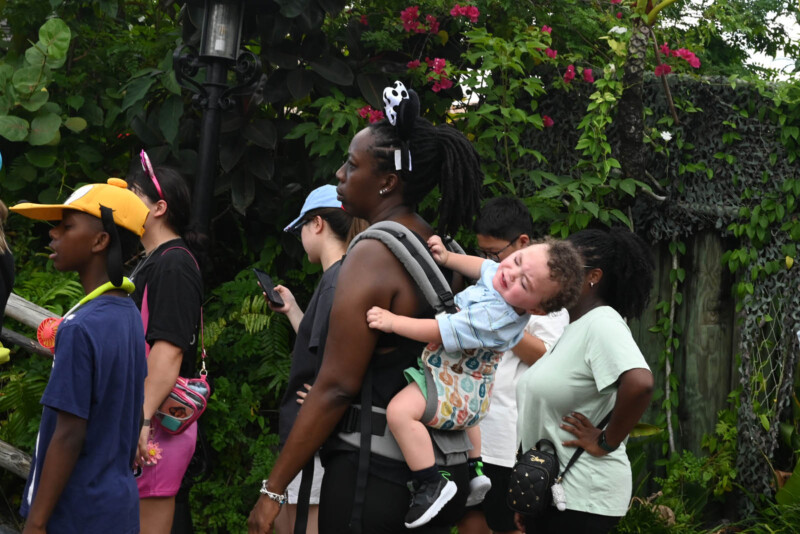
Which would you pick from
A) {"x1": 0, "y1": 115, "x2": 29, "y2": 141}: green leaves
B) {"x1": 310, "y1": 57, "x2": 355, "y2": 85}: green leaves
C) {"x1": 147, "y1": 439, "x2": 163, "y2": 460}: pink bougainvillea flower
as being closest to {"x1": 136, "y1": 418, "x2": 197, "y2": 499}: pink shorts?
{"x1": 147, "y1": 439, "x2": 163, "y2": 460}: pink bougainvillea flower

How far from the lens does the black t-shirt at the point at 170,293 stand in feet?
11.8

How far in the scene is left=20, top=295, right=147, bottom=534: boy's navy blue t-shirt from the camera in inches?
106

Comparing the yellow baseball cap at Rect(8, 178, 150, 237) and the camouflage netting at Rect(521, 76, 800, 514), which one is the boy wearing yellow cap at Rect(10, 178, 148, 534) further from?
the camouflage netting at Rect(521, 76, 800, 514)

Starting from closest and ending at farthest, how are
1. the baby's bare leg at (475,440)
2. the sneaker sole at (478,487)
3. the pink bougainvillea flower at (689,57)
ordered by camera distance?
1. the sneaker sole at (478,487)
2. the baby's bare leg at (475,440)
3. the pink bougainvillea flower at (689,57)

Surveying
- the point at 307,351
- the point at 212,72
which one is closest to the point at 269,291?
the point at 307,351

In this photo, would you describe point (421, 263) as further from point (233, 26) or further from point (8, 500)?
point (8, 500)

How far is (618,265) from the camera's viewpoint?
369 cm

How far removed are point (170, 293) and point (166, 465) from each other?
2.33 feet

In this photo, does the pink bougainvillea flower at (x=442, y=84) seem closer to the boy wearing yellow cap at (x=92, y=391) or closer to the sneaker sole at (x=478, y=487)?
the boy wearing yellow cap at (x=92, y=391)

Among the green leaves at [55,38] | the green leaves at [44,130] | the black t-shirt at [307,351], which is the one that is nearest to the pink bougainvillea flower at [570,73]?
the black t-shirt at [307,351]

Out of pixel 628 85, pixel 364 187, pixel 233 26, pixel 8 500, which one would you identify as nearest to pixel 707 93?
pixel 628 85

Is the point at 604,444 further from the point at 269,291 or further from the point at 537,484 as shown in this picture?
the point at 269,291

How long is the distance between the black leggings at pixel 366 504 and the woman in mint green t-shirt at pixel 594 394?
1.01 metres

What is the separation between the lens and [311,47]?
5828mm
